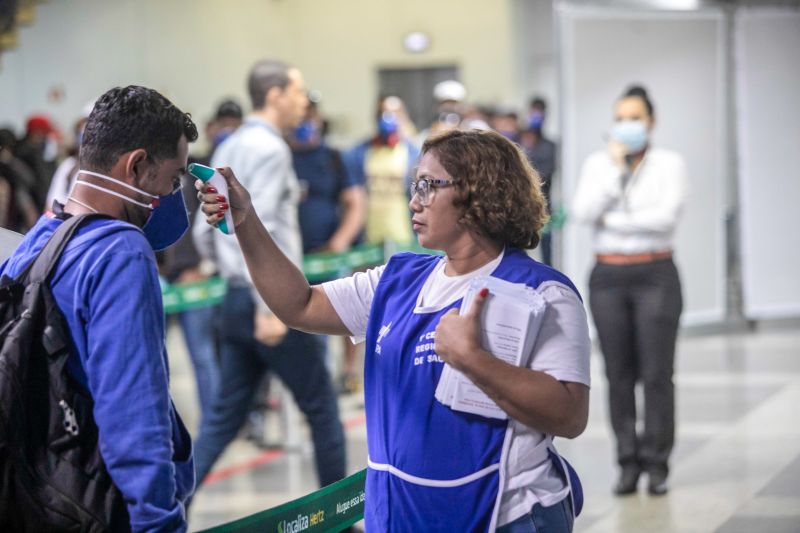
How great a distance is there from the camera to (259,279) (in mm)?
3051

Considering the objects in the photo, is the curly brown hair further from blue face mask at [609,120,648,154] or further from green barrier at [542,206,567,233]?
green barrier at [542,206,567,233]

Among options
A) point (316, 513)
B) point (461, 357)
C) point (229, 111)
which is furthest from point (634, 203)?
point (461, 357)

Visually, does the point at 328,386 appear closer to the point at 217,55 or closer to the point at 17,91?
the point at 17,91

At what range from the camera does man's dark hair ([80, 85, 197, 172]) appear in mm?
2645

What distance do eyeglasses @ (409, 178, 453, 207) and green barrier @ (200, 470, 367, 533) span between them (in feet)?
2.93

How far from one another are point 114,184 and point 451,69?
19.1 m

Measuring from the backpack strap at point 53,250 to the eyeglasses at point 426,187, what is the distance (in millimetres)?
752

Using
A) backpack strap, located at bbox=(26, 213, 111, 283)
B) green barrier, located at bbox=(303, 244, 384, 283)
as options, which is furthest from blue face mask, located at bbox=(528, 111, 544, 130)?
backpack strap, located at bbox=(26, 213, 111, 283)

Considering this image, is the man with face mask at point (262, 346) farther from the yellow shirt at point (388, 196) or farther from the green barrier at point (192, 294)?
the yellow shirt at point (388, 196)

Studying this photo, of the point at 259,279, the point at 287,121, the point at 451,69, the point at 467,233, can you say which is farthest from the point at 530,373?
the point at 451,69

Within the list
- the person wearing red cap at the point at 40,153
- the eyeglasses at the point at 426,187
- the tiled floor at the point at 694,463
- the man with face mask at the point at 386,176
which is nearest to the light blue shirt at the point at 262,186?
the tiled floor at the point at 694,463

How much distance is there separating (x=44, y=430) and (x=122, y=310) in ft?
0.91

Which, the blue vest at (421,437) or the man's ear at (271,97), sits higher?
the man's ear at (271,97)

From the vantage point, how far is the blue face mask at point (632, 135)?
21.2ft
